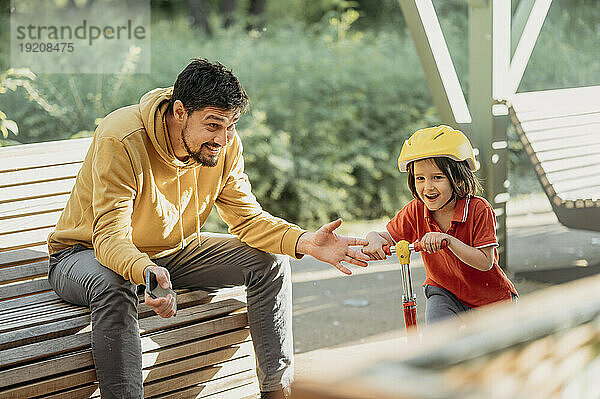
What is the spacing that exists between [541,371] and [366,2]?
11195mm

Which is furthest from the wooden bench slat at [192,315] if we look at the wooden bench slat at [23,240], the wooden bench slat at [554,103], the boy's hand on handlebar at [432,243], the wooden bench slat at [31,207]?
the wooden bench slat at [554,103]

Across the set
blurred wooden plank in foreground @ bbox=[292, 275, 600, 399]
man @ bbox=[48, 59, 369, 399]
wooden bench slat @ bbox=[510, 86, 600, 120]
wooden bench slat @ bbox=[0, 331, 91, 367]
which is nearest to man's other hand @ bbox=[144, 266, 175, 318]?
man @ bbox=[48, 59, 369, 399]

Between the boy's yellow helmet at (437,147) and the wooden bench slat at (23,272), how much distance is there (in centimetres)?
147

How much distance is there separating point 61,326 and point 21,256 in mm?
790

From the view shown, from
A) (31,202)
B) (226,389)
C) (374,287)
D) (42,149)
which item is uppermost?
(42,149)

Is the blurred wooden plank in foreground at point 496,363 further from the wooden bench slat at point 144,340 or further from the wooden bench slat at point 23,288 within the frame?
the wooden bench slat at point 23,288

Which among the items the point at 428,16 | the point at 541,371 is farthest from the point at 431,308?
the point at 428,16

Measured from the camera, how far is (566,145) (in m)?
5.32

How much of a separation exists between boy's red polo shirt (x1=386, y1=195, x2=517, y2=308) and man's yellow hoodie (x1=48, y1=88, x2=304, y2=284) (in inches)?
20.5

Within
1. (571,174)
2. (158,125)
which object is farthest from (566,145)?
(158,125)

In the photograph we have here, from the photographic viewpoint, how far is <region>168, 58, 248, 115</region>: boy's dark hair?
9.51 feet

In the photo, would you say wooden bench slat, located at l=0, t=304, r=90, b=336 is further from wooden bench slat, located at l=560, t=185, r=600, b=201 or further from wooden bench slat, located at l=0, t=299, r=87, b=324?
wooden bench slat, located at l=560, t=185, r=600, b=201

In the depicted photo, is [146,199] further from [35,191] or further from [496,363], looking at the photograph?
[496,363]

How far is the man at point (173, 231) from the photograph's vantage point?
2697mm
